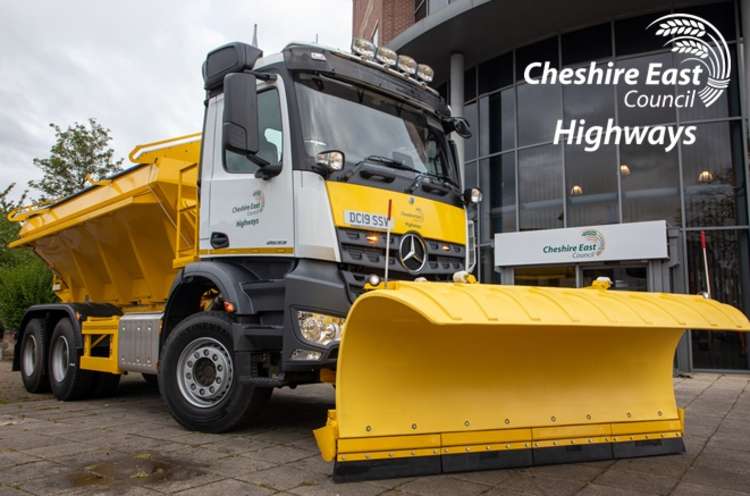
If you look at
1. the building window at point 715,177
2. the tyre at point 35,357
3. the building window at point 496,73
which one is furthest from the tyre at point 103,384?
the building window at point 496,73

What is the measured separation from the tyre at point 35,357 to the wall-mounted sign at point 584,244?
370 inches

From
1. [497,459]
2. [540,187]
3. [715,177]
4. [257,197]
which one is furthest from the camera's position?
Result: [540,187]

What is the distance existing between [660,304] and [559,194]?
10500 millimetres

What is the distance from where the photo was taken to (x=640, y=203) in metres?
12.7

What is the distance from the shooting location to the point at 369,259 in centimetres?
452

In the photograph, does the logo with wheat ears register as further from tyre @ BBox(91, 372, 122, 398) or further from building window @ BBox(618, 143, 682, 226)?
tyre @ BBox(91, 372, 122, 398)

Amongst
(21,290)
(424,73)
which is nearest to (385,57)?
(424,73)

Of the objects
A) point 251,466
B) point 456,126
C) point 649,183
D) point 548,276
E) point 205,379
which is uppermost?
point 649,183

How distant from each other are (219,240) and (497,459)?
9.36ft

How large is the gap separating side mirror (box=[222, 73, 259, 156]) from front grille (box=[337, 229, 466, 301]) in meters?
0.97

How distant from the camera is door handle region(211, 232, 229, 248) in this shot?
4.93m

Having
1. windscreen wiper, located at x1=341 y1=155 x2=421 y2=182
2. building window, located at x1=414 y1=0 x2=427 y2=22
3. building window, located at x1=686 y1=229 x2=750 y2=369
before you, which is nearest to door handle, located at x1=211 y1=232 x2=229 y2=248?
windscreen wiper, located at x1=341 y1=155 x2=421 y2=182

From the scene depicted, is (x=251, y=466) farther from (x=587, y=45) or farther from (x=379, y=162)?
(x=587, y=45)

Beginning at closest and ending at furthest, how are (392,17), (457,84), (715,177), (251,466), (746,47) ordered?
(251,466), (746,47), (715,177), (457,84), (392,17)
